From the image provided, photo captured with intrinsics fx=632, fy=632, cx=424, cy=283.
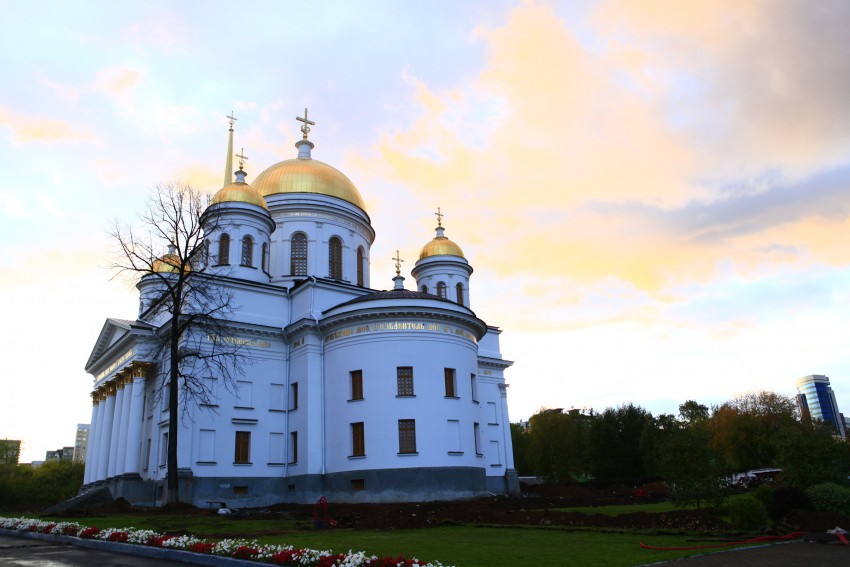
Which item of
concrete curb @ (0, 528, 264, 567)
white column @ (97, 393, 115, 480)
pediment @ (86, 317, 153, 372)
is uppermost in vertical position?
pediment @ (86, 317, 153, 372)

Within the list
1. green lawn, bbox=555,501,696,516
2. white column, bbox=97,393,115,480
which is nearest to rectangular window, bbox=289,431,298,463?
white column, bbox=97,393,115,480

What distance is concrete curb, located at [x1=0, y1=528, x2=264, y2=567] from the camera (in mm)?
10594

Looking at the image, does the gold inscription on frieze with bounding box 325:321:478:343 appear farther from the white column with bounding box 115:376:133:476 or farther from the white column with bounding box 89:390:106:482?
the white column with bounding box 89:390:106:482

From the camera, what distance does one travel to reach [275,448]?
31.4 metres

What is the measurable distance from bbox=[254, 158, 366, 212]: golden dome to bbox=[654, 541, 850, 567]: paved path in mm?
31895

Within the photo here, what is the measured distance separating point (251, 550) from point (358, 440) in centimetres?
1855

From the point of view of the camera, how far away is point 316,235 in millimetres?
Answer: 38062

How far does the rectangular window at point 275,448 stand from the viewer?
1228 inches

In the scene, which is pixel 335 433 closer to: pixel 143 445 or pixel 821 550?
pixel 143 445

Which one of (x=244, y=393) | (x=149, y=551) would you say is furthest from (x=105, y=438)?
(x=149, y=551)

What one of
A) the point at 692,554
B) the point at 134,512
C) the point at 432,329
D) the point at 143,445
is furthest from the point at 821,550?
the point at 143,445

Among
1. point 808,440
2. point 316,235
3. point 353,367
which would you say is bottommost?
point 808,440

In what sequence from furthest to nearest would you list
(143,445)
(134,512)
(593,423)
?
(593,423), (143,445), (134,512)

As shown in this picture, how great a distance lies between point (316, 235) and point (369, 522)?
892 inches
